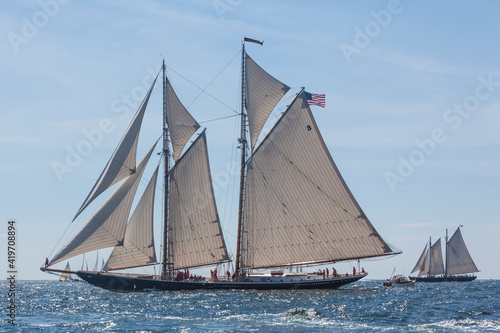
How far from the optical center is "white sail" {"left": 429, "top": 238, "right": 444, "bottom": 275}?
167125 millimetres

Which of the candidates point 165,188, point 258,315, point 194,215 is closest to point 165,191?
point 165,188

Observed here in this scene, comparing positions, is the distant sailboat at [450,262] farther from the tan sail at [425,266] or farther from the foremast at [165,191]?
the foremast at [165,191]

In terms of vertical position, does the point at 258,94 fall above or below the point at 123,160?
above

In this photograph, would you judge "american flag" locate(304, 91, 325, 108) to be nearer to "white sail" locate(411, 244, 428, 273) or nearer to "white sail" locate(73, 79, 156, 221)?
"white sail" locate(73, 79, 156, 221)

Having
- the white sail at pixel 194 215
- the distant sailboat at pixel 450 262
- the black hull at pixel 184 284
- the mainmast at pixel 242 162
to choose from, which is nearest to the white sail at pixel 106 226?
the white sail at pixel 194 215

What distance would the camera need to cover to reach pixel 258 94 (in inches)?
2852

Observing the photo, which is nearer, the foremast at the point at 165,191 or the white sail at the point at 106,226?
the white sail at the point at 106,226

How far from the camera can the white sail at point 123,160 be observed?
66062 millimetres

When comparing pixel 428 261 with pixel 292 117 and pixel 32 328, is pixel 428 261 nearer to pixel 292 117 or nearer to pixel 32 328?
pixel 292 117

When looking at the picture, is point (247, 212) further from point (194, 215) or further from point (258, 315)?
point (258, 315)

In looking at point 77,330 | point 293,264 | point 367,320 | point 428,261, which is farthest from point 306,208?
point 428,261

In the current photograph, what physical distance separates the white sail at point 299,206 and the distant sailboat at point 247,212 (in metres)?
0.10

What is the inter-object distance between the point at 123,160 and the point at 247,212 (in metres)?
15.1

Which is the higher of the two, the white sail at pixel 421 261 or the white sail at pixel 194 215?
the white sail at pixel 194 215
